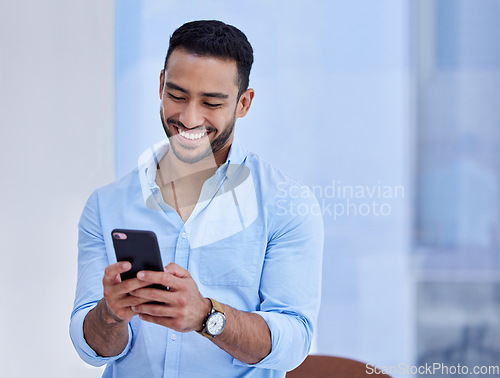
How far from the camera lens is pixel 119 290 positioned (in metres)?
1.08

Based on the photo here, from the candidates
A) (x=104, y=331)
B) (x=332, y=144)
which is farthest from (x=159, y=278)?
(x=332, y=144)

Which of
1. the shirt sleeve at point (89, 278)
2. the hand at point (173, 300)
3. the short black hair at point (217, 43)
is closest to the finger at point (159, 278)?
the hand at point (173, 300)

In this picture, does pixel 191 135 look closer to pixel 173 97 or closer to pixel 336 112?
pixel 173 97

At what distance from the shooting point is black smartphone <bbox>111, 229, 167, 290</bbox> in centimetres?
104

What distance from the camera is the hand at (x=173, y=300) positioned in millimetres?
1051

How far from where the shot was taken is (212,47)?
1425 mm

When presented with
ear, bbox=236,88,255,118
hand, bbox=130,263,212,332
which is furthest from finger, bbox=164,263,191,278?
ear, bbox=236,88,255,118

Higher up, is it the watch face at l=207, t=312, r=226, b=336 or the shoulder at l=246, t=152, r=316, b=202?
the shoulder at l=246, t=152, r=316, b=202

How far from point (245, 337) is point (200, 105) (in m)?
0.57

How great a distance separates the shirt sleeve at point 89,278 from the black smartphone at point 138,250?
331mm

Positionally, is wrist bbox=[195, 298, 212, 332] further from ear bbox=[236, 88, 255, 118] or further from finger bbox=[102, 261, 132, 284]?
ear bbox=[236, 88, 255, 118]

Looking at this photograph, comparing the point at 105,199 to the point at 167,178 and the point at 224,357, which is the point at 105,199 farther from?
the point at 224,357

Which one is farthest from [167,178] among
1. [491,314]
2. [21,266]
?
[491,314]

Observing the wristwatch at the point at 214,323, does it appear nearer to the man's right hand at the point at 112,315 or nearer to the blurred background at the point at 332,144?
the man's right hand at the point at 112,315
